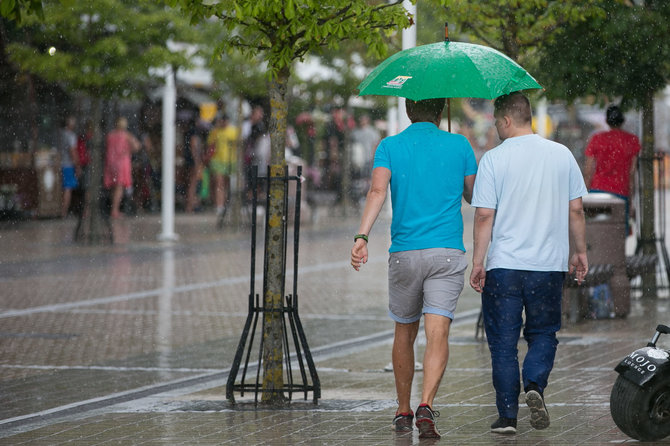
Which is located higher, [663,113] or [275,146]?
[663,113]

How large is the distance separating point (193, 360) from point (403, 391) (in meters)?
3.28

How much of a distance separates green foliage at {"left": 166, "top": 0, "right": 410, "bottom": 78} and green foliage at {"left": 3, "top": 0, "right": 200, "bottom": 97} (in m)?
11.1

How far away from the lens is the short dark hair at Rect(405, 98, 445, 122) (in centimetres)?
618

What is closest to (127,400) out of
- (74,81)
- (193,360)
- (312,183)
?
(193,360)

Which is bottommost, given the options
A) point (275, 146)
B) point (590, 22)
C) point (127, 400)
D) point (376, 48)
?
point (127, 400)

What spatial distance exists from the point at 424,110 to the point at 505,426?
5.48 feet

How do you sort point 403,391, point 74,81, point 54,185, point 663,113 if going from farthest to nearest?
point 663,113 → point 54,185 → point 74,81 → point 403,391

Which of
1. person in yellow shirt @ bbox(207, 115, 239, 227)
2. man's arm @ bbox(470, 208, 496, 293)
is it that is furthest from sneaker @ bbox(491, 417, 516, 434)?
person in yellow shirt @ bbox(207, 115, 239, 227)

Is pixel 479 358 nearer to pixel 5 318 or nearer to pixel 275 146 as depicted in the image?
pixel 275 146

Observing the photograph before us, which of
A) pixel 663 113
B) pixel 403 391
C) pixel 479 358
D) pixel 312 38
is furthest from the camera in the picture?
pixel 663 113

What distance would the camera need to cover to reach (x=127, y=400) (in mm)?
7406

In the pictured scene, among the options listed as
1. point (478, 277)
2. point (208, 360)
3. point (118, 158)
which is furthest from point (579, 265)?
point (118, 158)

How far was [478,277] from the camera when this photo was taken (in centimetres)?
599

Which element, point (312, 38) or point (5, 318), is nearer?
point (312, 38)
